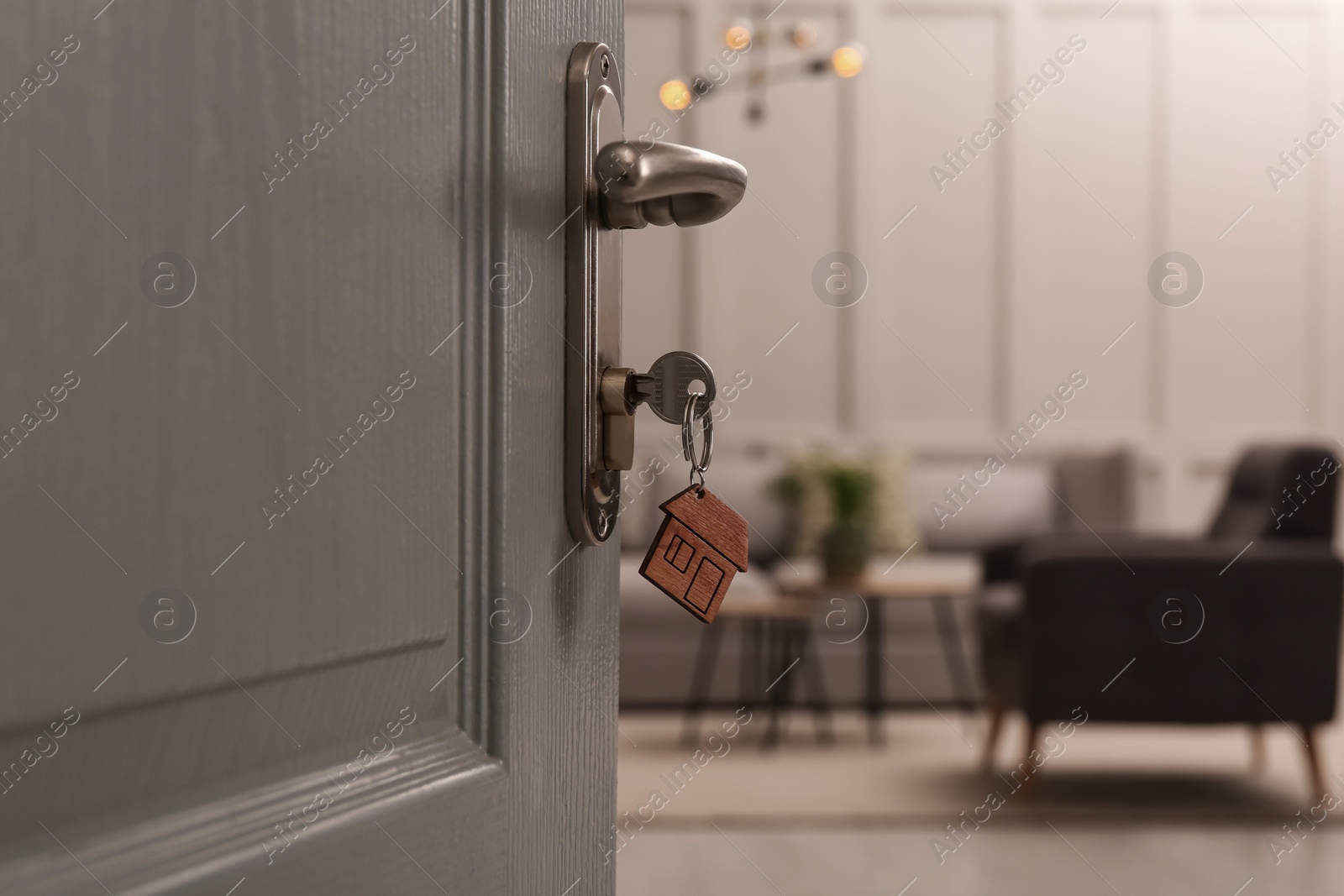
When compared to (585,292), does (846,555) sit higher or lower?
lower

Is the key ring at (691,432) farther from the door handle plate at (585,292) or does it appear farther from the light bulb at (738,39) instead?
the light bulb at (738,39)

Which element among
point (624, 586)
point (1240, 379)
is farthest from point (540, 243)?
point (1240, 379)

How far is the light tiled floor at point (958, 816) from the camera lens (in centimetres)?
218

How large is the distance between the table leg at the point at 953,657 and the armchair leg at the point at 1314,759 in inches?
44.2

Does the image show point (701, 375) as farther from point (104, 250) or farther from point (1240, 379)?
point (1240, 379)

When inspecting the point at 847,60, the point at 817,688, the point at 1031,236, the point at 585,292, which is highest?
the point at 847,60

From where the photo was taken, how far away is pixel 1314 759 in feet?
8.64

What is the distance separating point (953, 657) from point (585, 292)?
339 centimetres

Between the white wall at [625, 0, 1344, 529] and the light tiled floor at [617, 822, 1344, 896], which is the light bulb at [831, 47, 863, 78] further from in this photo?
the light tiled floor at [617, 822, 1344, 896]

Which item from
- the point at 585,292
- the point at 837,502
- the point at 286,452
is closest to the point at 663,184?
the point at 585,292

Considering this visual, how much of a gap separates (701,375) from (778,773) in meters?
2.61

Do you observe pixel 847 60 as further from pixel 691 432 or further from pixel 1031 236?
pixel 691 432

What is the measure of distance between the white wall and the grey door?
4213 millimetres

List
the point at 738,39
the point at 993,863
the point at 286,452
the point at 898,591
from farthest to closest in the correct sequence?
the point at 738,39, the point at 898,591, the point at 993,863, the point at 286,452
